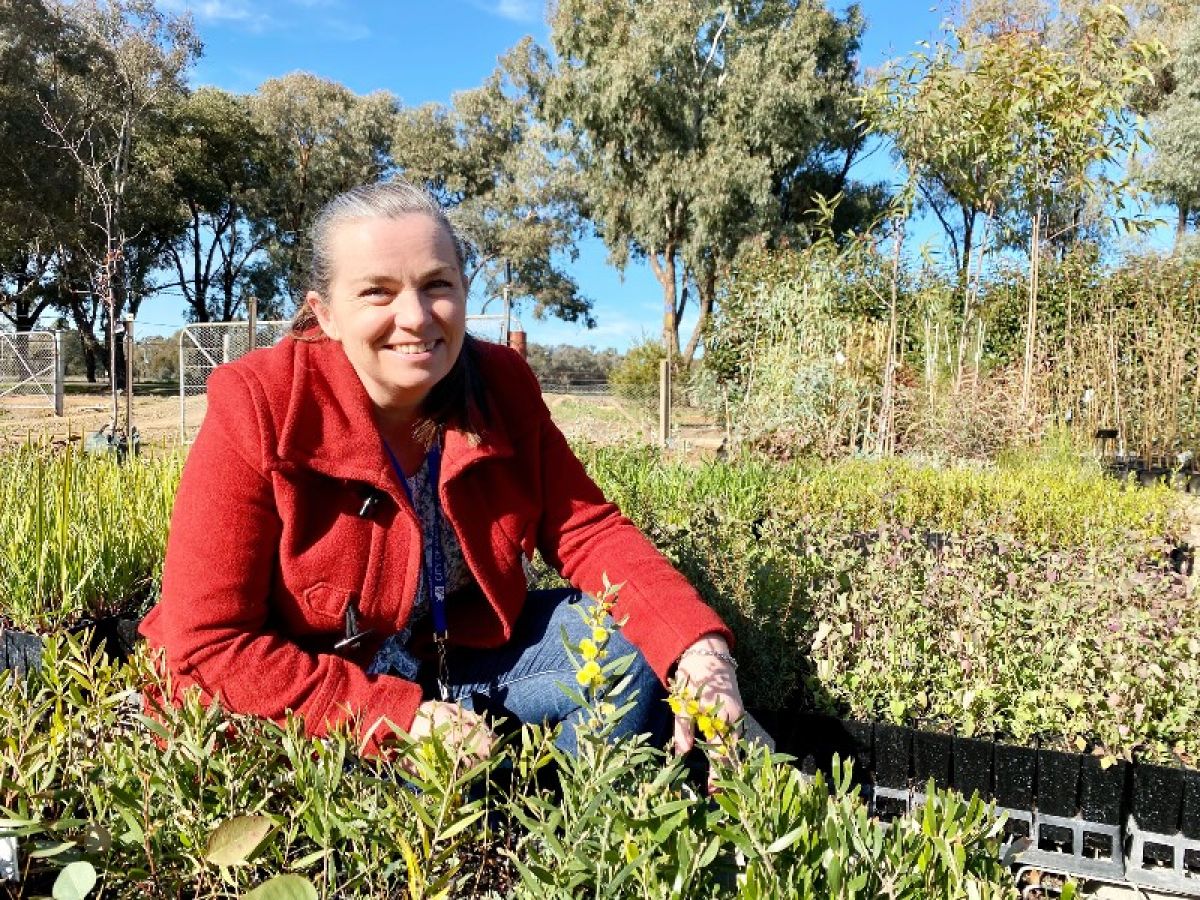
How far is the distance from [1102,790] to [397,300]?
168 centimetres

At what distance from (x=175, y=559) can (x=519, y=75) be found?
28.9 metres

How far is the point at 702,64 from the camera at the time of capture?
20328 mm

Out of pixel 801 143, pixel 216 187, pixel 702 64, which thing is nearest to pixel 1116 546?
pixel 801 143

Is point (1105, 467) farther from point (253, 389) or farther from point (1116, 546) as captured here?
point (253, 389)

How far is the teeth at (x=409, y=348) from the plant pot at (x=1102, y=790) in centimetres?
154

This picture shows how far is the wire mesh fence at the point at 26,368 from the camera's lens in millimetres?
15940

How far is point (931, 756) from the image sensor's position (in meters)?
1.92

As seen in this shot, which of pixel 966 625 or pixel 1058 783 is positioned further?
pixel 966 625

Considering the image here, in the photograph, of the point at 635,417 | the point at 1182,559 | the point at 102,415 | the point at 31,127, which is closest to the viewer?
the point at 1182,559

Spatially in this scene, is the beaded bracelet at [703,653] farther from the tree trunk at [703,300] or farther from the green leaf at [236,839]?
the tree trunk at [703,300]

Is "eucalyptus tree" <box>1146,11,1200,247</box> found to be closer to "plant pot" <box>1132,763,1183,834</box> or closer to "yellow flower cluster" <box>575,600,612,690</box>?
"plant pot" <box>1132,763,1183,834</box>

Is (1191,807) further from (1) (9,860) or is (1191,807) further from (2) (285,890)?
(1) (9,860)

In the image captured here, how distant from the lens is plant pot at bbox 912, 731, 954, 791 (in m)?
1.91

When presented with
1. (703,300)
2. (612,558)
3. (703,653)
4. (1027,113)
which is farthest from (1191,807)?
(703,300)
